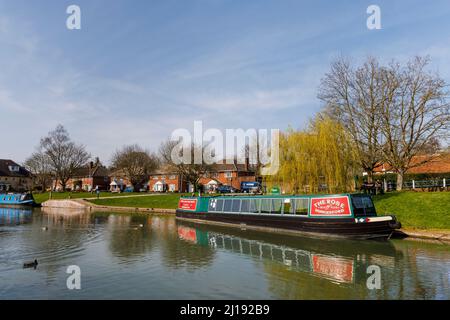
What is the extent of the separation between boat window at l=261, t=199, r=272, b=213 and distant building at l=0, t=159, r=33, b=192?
81.3 m

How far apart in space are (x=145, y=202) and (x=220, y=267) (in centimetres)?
3345

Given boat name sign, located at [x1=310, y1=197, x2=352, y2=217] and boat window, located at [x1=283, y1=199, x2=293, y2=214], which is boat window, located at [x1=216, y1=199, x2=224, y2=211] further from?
boat name sign, located at [x1=310, y1=197, x2=352, y2=217]

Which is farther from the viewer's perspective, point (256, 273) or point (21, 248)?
point (21, 248)

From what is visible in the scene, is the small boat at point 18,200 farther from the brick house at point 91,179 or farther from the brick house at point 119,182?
the brick house at point 91,179

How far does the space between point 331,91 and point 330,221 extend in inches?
616

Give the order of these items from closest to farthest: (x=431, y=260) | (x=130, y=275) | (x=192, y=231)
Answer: (x=130, y=275), (x=431, y=260), (x=192, y=231)

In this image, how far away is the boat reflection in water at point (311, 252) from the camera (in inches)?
486

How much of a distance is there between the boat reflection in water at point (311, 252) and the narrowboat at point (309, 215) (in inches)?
33.0

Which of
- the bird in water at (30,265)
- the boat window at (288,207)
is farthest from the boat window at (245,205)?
the bird in water at (30,265)

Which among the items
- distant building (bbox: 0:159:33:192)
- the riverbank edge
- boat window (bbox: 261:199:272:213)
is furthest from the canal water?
distant building (bbox: 0:159:33:192)

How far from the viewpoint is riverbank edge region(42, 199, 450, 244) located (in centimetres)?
1787

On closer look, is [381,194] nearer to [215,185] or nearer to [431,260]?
[431,260]
